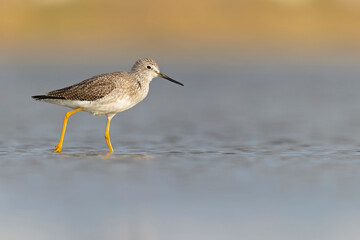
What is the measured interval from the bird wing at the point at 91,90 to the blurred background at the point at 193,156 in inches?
39.5

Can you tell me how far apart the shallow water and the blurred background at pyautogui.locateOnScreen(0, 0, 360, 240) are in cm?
2

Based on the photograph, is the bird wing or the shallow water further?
the bird wing

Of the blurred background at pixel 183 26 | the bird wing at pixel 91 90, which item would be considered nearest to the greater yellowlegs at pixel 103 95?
the bird wing at pixel 91 90

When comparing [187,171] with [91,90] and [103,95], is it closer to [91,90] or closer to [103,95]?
[103,95]

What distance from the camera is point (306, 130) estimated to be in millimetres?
16359

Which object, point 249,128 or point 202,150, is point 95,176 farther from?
point 249,128

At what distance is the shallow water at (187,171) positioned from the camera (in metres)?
7.88

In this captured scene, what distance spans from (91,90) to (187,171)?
337cm

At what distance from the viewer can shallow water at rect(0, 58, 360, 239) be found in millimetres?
7875

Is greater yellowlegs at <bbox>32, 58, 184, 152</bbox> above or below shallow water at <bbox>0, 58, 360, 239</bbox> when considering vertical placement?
above

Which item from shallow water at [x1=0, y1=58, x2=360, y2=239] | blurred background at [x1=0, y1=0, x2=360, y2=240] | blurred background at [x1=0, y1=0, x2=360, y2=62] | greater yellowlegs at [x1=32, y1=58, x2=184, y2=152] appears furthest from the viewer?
blurred background at [x1=0, y1=0, x2=360, y2=62]

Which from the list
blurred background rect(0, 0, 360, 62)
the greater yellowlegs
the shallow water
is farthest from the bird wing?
blurred background rect(0, 0, 360, 62)

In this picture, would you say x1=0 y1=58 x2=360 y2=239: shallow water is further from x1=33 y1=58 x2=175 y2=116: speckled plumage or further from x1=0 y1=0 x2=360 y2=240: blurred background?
x1=33 y1=58 x2=175 y2=116: speckled plumage

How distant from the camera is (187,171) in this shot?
11109mm
